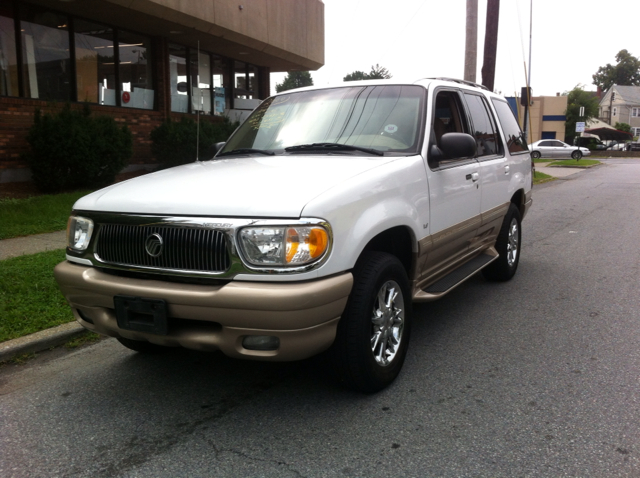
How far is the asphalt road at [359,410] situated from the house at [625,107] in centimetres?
9760

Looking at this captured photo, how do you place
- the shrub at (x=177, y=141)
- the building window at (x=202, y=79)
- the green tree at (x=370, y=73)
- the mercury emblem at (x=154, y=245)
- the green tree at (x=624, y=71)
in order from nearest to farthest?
the mercury emblem at (x=154, y=245)
the shrub at (x=177, y=141)
the building window at (x=202, y=79)
the green tree at (x=370, y=73)
the green tree at (x=624, y=71)

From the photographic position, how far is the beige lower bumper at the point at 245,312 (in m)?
2.99

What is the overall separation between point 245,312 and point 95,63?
12.3m

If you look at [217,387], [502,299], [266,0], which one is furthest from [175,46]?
[217,387]

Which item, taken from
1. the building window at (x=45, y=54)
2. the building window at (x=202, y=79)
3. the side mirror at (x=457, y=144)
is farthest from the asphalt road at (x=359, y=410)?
the building window at (x=202, y=79)

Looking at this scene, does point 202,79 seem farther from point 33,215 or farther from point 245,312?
point 245,312

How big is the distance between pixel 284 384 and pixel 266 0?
14695 mm

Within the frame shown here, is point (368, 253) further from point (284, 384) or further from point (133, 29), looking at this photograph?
point (133, 29)

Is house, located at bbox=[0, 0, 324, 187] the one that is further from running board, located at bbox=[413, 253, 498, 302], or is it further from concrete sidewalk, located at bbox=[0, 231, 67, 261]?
running board, located at bbox=[413, 253, 498, 302]

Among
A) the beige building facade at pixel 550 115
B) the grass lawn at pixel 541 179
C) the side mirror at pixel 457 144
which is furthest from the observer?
the beige building facade at pixel 550 115

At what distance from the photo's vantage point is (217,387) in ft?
12.5

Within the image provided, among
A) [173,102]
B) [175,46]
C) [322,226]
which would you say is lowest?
[322,226]

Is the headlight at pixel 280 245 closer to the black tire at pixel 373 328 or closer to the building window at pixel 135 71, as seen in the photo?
the black tire at pixel 373 328

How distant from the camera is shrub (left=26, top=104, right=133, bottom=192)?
10453mm
